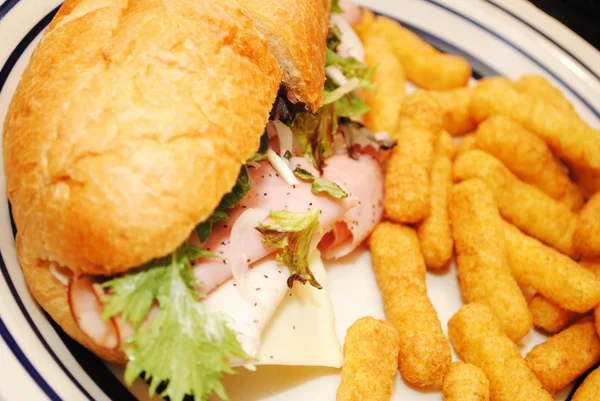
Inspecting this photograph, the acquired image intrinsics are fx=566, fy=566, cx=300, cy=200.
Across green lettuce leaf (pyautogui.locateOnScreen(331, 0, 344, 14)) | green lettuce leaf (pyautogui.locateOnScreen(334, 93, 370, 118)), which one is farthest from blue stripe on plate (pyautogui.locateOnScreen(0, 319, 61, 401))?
green lettuce leaf (pyautogui.locateOnScreen(331, 0, 344, 14))

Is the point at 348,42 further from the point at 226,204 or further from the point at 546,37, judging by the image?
the point at 226,204

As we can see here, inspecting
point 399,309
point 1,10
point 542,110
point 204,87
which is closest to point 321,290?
point 399,309

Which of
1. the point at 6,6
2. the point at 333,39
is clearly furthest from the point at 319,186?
the point at 6,6

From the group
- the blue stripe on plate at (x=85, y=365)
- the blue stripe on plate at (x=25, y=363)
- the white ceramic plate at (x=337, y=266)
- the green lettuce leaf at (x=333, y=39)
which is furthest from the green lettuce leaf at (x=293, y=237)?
the green lettuce leaf at (x=333, y=39)

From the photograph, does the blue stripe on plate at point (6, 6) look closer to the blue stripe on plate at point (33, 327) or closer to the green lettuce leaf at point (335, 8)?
the blue stripe on plate at point (33, 327)

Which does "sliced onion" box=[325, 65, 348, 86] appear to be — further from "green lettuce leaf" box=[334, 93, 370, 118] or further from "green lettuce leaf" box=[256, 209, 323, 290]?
"green lettuce leaf" box=[256, 209, 323, 290]

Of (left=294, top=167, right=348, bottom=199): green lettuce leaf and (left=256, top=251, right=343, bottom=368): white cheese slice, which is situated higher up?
(left=294, top=167, right=348, bottom=199): green lettuce leaf
